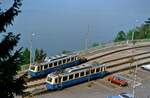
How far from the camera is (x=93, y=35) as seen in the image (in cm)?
→ 11962

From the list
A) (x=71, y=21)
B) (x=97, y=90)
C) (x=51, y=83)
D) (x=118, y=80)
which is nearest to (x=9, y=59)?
(x=51, y=83)

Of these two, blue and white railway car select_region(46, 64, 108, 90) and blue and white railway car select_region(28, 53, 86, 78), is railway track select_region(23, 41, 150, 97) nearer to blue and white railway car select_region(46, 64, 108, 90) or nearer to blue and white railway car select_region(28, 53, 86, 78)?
blue and white railway car select_region(28, 53, 86, 78)

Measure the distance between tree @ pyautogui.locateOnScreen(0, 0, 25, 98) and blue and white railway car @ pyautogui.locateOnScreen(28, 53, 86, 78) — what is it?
3268cm

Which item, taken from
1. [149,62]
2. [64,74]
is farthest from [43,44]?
[64,74]

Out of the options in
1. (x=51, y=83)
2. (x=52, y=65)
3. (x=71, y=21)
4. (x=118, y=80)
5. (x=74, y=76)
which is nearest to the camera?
(x=51, y=83)

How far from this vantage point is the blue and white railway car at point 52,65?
45.3 m

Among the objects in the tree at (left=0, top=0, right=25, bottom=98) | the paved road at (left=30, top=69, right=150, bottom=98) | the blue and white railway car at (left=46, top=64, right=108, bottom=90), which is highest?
the tree at (left=0, top=0, right=25, bottom=98)

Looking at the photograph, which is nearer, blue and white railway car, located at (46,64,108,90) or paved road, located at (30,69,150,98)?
paved road, located at (30,69,150,98)

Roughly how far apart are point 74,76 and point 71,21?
8263 centimetres

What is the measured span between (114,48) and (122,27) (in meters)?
67.7

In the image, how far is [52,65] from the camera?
155 feet

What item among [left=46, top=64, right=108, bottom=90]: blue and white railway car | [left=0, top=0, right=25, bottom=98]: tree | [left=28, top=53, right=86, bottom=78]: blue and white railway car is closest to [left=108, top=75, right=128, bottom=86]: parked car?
[left=46, top=64, right=108, bottom=90]: blue and white railway car

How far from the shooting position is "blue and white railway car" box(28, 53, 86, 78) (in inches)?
1784

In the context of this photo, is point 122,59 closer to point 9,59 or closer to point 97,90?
point 97,90
